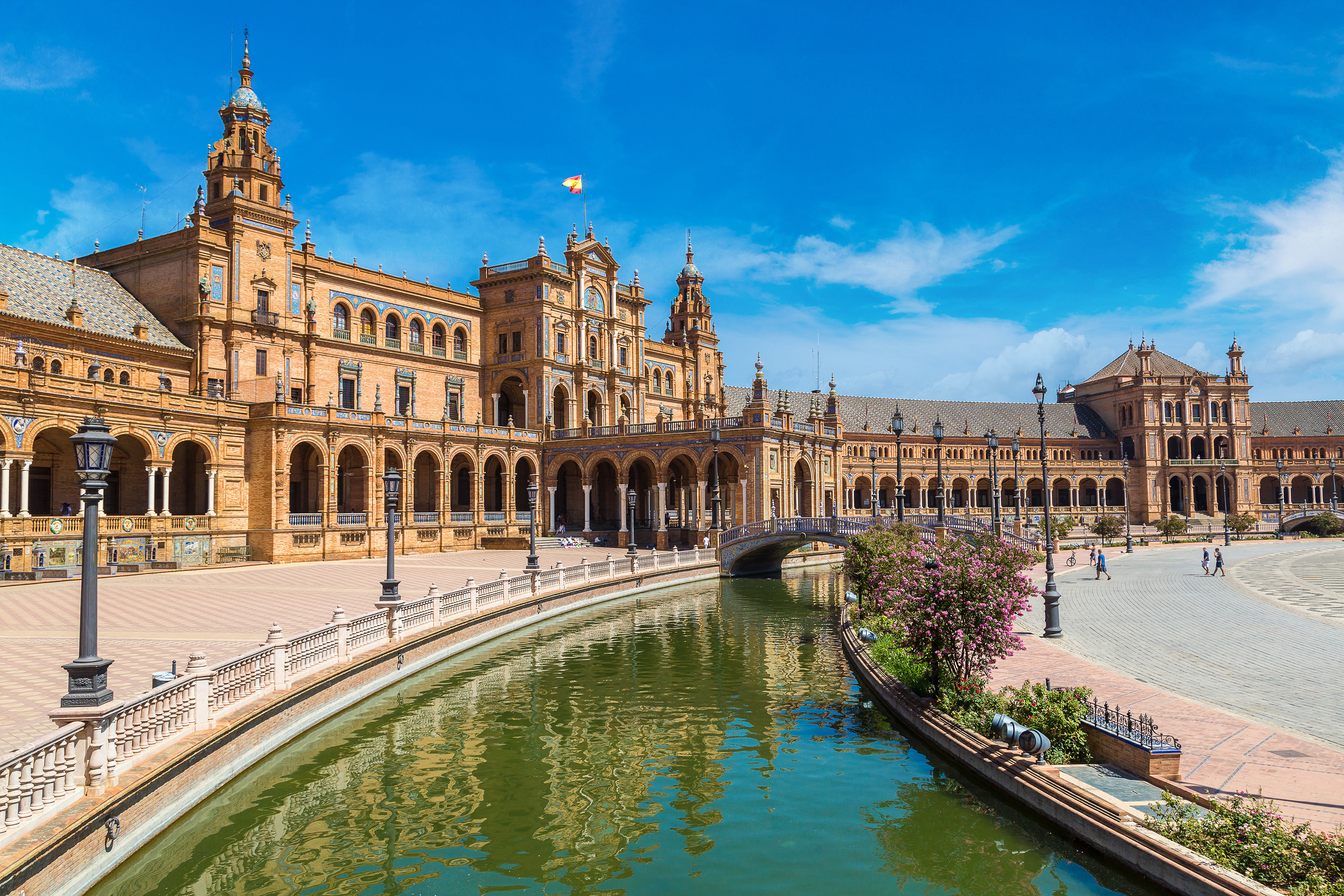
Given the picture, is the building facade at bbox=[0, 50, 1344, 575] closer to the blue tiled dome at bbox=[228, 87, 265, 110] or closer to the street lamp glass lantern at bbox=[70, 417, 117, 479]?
the blue tiled dome at bbox=[228, 87, 265, 110]

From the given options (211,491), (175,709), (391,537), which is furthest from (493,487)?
(175,709)

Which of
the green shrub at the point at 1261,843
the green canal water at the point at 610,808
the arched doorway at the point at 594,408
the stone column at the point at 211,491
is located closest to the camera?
the green shrub at the point at 1261,843

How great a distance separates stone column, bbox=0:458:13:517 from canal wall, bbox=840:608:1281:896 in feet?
114

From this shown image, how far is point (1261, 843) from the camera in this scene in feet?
28.2

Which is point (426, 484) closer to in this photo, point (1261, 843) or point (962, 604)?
point (962, 604)

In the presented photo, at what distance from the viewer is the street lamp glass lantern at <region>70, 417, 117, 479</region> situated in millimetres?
10352

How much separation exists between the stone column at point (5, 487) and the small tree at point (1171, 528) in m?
76.6

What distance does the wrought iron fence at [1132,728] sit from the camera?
37.1ft

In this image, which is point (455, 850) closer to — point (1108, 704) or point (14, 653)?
point (1108, 704)

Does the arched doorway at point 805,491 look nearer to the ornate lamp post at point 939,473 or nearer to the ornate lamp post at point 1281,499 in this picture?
the ornate lamp post at point 939,473

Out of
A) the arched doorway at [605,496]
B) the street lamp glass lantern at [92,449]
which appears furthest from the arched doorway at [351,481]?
the street lamp glass lantern at [92,449]

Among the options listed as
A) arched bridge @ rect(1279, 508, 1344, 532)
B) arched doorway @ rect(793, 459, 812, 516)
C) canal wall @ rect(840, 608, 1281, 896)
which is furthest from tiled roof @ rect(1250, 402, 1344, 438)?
canal wall @ rect(840, 608, 1281, 896)

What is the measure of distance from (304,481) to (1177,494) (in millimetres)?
93964

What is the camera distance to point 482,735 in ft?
54.9
